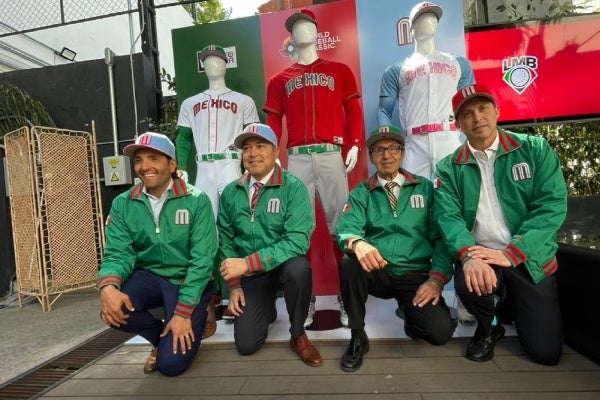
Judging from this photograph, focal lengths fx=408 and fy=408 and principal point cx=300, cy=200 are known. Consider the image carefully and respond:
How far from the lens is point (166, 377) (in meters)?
2.12

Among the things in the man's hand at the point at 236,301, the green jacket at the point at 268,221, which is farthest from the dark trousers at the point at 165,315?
the green jacket at the point at 268,221

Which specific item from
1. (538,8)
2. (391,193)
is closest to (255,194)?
(391,193)

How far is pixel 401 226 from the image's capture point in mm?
2322

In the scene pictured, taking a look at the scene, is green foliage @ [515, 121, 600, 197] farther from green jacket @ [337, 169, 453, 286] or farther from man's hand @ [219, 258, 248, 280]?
man's hand @ [219, 258, 248, 280]

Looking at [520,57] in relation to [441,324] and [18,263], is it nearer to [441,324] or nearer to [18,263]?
[441,324]

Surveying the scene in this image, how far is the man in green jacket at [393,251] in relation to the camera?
7.14 feet

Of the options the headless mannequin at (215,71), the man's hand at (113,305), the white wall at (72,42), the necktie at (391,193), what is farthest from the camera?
the white wall at (72,42)

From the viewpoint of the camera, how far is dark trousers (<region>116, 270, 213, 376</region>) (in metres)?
2.11

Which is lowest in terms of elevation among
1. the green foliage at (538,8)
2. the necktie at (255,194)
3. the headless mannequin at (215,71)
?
the necktie at (255,194)

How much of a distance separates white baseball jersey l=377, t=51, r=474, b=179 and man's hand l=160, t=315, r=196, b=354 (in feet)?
6.03

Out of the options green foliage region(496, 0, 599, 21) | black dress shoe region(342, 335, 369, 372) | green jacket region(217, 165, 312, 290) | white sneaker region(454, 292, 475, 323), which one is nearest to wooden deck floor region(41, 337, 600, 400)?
black dress shoe region(342, 335, 369, 372)

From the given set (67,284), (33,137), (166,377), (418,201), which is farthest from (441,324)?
(33,137)

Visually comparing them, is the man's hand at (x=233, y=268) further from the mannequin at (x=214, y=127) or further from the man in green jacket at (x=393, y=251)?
the mannequin at (x=214, y=127)

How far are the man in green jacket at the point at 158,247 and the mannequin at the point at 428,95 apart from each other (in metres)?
1.55
